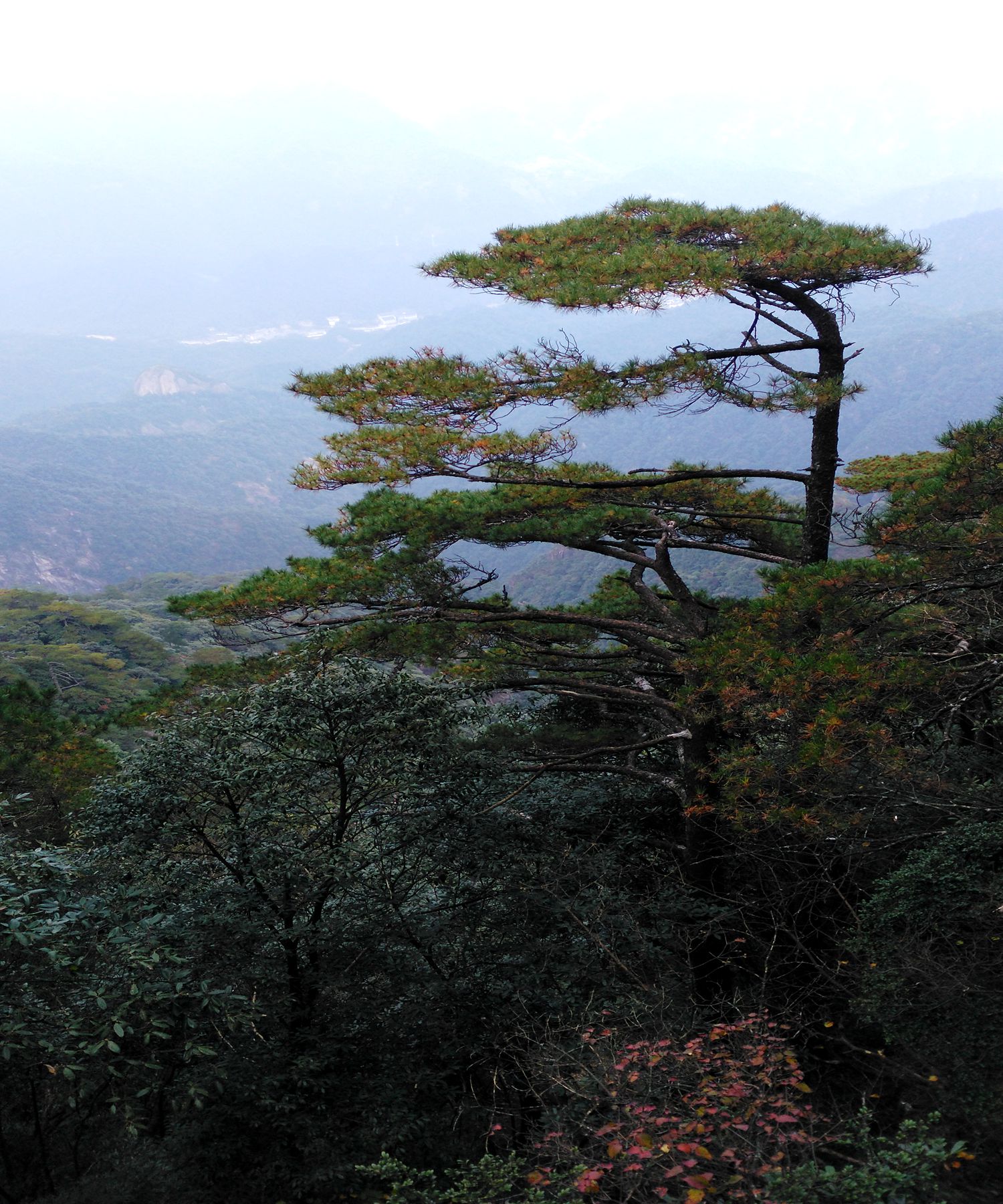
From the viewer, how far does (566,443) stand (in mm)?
6539

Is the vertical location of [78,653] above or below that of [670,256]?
below

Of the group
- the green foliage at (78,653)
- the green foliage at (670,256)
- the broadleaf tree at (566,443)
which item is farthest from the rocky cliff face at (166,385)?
the green foliage at (670,256)

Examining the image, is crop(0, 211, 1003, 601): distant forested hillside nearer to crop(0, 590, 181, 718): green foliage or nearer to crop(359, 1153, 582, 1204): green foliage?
crop(0, 590, 181, 718): green foliage

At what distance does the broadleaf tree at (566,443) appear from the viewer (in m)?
5.80

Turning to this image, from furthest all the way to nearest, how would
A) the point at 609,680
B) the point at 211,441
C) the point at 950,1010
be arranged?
the point at 211,441, the point at 609,680, the point at 950,1010

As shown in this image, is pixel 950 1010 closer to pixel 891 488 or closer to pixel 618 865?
pixel 618 865

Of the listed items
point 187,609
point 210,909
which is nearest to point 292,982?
point 210,909

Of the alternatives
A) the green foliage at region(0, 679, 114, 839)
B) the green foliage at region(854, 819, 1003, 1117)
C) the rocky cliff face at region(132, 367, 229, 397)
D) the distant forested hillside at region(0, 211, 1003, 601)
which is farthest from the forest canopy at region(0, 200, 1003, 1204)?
the rocky cliff face at region(132, 367, 229, 397)

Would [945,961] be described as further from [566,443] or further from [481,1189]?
[566,443]

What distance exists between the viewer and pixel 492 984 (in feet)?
19.9

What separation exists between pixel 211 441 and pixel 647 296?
160m

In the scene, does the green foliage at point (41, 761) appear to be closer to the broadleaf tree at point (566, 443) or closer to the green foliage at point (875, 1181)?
the broadleaf tree at point (566, 443)

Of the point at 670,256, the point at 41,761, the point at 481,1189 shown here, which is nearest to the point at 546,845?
the point at 481,1189

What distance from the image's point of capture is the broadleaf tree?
19.0ft
